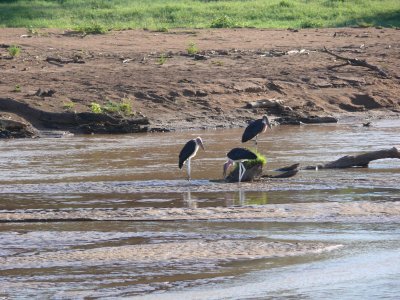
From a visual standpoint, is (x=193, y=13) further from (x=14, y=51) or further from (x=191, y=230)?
(x=191, y=230)

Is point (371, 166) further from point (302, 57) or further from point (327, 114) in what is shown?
point (302, 57)

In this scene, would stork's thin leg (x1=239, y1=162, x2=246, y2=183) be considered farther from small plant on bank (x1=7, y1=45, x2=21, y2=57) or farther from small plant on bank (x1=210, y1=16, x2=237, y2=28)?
small plant on bank (x1=210, y1=16, x2=237, y2=28)

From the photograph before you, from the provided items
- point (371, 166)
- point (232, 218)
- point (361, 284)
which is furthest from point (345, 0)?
point (361, 284)

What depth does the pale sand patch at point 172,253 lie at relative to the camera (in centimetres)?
883

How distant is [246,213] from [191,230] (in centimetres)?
98

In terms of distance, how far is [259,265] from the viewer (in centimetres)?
873

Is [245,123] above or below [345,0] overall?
below

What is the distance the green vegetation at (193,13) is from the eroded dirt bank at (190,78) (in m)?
2.59

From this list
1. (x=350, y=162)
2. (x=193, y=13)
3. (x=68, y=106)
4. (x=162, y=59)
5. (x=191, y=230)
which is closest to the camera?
(x=191, y=230)

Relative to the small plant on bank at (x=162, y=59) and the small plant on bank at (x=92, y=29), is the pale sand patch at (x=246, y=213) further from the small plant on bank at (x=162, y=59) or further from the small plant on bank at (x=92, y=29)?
the small plant on bank at (x=92, y=29)

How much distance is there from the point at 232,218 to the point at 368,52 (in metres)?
17.3

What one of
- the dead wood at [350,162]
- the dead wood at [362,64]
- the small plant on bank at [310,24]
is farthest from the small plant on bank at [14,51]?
the small plant on bank at [310,24]

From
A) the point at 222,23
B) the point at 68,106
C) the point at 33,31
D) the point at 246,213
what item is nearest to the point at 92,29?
the point at 33,31

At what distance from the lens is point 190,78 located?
2252 cm
